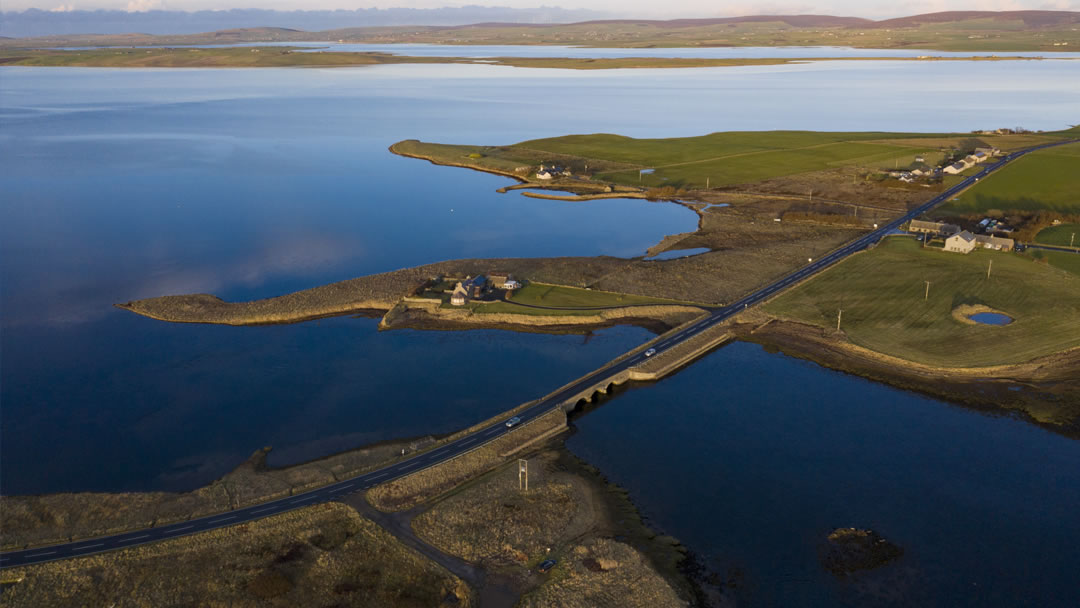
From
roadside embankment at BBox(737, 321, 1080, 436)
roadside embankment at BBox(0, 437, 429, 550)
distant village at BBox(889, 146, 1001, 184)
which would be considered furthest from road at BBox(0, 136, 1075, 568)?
distant village at BBox(889, 146, 1001, 184)

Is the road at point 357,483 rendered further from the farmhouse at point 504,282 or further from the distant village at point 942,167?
the distant village at point 942,167

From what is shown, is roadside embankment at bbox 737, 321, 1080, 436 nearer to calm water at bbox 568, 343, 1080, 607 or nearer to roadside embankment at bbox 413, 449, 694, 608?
calm water at bbox 568, 343, 1080, 607

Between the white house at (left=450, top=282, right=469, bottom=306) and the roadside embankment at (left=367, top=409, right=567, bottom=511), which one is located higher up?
the white house at (left=450, top=282, right=469, bottom=306)

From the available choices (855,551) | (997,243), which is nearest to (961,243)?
(997,243)

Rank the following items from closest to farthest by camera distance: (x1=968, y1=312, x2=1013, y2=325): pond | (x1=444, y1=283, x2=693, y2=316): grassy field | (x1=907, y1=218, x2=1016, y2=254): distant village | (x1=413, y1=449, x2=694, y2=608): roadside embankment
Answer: (x1=413, y1=449, x2=694, y2=608): roadside embankment
(x1=968, y1=312, x2=1013, y2=325): pond
(x1=444, y1=283, x2=693, y2=316): grassy field
(x1=907, y1=218, x2=1016, y2=254): distant village

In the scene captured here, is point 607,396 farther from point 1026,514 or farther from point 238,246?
point 238,246

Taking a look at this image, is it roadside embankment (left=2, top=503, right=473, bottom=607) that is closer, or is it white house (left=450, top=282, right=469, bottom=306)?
roadside embankment (left=2, top=503, right=473, bottom=607)
